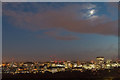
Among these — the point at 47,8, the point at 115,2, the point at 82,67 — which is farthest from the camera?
the point at 82,67

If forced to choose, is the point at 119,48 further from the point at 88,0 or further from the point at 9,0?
the point at 9,0

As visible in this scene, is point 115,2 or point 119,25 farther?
point 119,25

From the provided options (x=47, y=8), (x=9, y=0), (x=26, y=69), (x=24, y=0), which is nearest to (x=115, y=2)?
(x=24, y=0)

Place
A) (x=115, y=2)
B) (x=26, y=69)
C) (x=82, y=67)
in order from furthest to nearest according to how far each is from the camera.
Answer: (x=82, y=67), (x=26, y=69), (x=115, y=2)

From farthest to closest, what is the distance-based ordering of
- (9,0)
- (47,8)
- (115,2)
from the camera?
1. (47,8)
2. (115,2)
3. (9,0)

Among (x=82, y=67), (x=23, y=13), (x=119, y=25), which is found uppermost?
(x=23, y=13)

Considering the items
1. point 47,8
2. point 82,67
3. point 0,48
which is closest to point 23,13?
point 47,8

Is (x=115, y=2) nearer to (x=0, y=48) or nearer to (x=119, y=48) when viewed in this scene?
(x=119, y=48)

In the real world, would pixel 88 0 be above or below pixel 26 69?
above

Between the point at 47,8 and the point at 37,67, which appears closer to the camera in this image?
the point at 47,8
